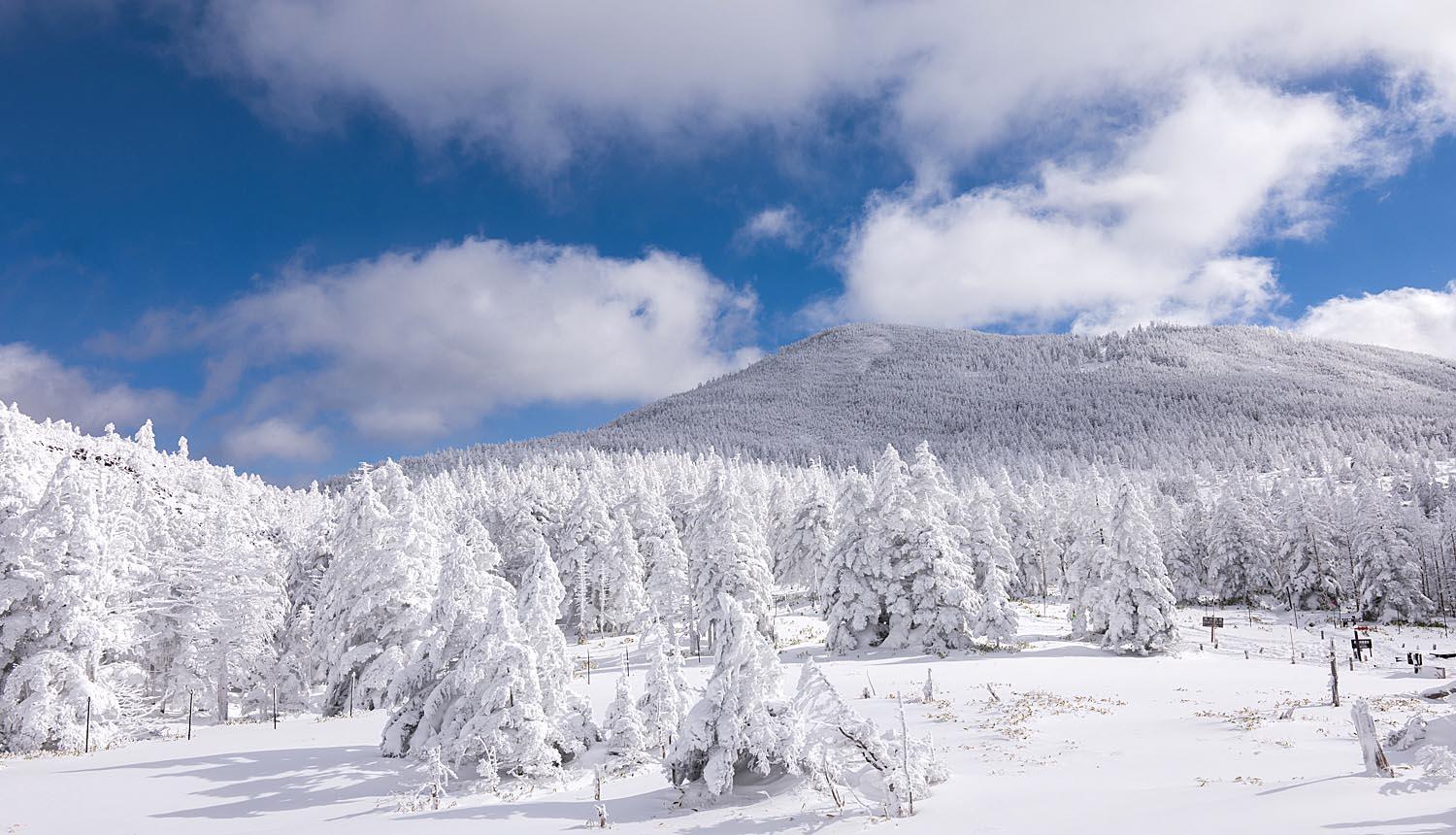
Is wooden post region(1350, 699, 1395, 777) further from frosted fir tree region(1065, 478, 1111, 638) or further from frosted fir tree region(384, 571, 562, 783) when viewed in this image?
frosted fir tree region(1065, 478, 1111, 638)

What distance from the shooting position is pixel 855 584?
46.1m

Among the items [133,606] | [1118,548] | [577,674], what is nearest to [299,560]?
[133,606]

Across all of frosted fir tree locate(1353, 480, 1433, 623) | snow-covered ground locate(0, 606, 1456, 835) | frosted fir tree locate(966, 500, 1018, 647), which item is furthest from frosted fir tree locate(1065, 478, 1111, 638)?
frosted fir tree locate(1353, 480, 1433, 623)

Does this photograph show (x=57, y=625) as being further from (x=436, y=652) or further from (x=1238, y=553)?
(x=1238, y=553)

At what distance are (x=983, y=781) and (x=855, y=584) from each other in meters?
29.3

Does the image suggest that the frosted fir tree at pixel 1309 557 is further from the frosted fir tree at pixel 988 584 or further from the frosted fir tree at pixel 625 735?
the frosted fir tree at pixel 625 735

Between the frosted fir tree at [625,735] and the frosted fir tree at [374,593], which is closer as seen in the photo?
the frosted fir tree at [625,735]

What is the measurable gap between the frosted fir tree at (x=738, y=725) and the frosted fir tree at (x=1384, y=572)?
Answer: 7349cm

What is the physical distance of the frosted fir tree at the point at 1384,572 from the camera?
65.4 meters

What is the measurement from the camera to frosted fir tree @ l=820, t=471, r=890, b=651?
46.0 m

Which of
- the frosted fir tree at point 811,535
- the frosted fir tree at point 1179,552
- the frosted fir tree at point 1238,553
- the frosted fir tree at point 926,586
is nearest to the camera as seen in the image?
the frosted fir tree at point 926,586

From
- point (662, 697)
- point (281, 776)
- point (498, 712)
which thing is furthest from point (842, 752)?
point (281, 776)

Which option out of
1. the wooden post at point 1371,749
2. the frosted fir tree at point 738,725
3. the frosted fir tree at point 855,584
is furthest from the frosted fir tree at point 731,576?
the wooden post at point 1371,749

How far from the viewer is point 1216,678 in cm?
3353
